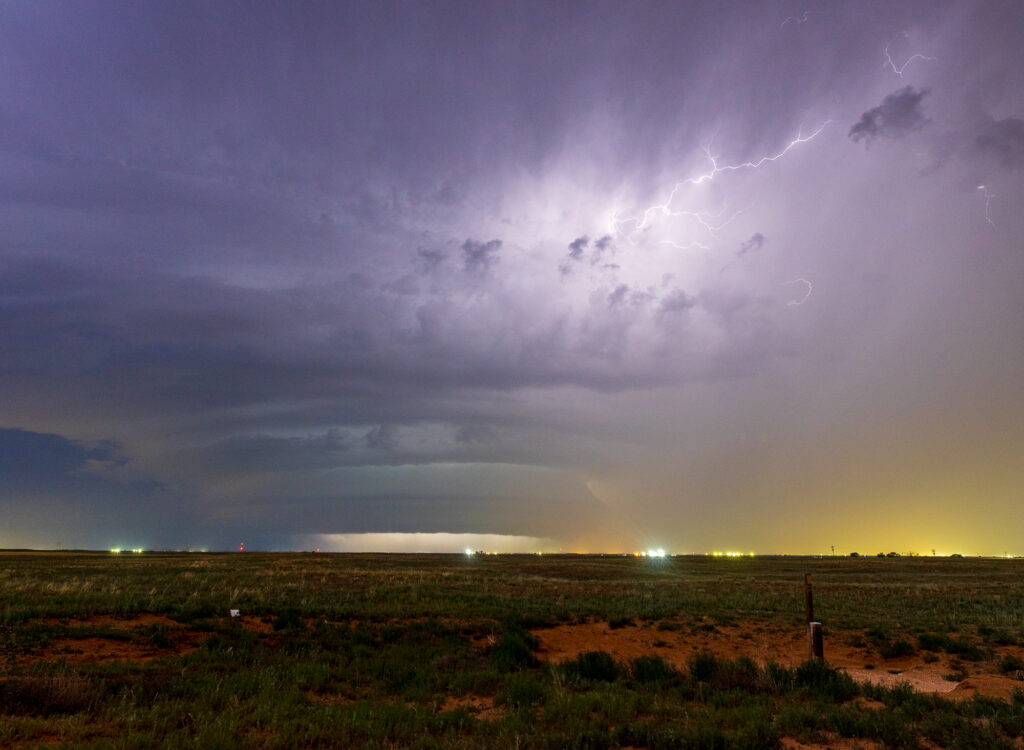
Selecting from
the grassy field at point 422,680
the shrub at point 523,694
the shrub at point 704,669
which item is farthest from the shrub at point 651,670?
the shrub at point 523,694

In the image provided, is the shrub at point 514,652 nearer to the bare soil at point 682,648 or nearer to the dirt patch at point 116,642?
the bare soil at point 682,648

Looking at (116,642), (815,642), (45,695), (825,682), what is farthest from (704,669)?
(116,642)

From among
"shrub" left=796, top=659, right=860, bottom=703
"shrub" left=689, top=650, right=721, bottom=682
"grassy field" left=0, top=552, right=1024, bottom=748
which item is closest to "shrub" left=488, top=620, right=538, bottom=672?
"grassy field" left=0, top=552, right=1024, bottom=748

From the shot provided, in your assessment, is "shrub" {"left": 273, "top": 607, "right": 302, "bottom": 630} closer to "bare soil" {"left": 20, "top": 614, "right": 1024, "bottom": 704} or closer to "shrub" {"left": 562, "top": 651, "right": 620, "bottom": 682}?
"bare soil" {"left": 20, "top": 614, "right": 1024, "bottom": 704}

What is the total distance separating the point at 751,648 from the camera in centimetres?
1980

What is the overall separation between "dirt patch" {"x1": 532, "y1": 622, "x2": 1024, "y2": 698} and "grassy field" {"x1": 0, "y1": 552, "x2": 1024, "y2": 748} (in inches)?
18.7

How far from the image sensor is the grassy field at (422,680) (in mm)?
9188

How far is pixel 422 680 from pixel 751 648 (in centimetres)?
1227

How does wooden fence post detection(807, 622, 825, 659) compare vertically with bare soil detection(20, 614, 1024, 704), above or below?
above

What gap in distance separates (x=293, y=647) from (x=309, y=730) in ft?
27.0

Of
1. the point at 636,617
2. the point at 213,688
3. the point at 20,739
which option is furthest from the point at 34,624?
the point at 636,617

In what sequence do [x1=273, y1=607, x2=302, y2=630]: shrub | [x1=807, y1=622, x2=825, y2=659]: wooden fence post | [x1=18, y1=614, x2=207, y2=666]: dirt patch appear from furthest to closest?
1. [x1=273, y1=607, x2=302, y2=630]: shrub
2. [x1=807, y1=622, x2=825, y2=659]: wooden fence post
3. [x1=18, y1=614, x2=207, y2=666]: dirt patch

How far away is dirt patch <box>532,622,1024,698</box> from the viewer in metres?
15.5

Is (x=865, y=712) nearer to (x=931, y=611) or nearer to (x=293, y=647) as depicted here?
(x=293, y=647)
